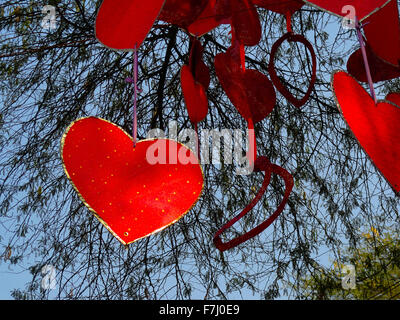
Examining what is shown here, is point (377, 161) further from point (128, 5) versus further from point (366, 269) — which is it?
point (366, 269)

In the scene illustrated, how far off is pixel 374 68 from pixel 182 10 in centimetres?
39

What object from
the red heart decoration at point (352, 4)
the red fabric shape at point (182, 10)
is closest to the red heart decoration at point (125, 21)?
the red fabric shape at point (182, 10)

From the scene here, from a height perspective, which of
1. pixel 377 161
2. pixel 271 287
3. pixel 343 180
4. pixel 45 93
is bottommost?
pixel 377 161

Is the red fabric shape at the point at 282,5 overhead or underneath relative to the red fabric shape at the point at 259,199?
overhead

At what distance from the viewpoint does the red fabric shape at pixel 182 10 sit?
849mm

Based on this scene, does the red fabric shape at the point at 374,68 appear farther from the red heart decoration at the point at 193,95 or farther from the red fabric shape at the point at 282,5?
the red heart decoration at the point at 193,95

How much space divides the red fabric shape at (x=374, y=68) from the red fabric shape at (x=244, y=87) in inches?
10.4

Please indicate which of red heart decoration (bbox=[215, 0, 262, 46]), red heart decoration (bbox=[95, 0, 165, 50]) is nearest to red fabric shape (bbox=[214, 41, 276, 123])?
red heart decoration (bbox=[215, 0, 262, 46])

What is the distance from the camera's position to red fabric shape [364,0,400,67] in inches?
35.8

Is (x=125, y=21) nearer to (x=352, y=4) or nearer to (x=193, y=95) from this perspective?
(x=193, y=95)

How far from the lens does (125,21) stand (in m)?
0.73

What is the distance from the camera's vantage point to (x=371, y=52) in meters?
0.93

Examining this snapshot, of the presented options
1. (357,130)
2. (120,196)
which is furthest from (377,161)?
(120,196)
